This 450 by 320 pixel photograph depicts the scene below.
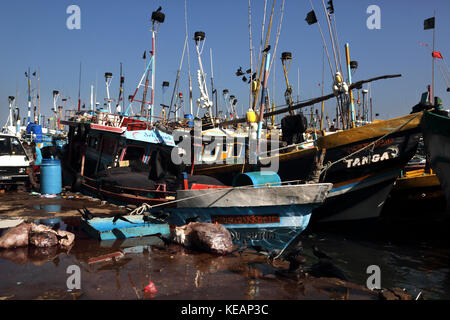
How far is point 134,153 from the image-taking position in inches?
495

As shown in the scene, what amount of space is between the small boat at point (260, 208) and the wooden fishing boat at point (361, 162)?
2087 mm

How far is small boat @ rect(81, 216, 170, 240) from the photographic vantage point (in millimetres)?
6539

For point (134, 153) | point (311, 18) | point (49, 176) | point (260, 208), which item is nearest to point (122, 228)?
point (260, 208)

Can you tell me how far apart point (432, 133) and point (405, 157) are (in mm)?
981

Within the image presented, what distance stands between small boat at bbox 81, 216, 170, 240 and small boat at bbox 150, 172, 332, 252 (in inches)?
28.1

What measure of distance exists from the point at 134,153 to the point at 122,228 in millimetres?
6282

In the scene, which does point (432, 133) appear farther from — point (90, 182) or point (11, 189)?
point (11, 189)

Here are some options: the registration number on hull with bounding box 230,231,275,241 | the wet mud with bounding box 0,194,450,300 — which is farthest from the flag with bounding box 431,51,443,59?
the registration number on hull with bounding box 230,231,275,241

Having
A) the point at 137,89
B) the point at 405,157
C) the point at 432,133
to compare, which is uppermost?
the point at 137,89

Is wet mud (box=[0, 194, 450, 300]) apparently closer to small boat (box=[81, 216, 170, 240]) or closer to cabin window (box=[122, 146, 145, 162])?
small boat (box=[81, 216, 170, 240])

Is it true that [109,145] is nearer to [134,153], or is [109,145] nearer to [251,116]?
[134,153]

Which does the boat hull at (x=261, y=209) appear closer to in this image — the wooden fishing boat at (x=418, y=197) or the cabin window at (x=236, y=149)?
the cabin window at (x=236, y=149)
